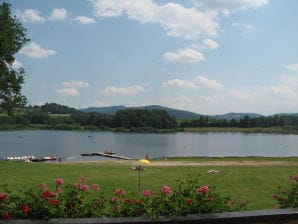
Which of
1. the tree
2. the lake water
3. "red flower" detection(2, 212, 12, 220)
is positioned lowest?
the lake water

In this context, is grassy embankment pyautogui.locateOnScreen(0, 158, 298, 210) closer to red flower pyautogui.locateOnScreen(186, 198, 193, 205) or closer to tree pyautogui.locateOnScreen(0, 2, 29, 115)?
tree pyautogui.locateOnScreen(0, 2, 29, 115)

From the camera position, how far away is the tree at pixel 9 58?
23.1m

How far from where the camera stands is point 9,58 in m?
24.2

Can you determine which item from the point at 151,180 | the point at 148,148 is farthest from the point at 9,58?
the point at 148,148

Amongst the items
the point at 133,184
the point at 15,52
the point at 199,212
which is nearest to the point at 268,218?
the point at 199,212

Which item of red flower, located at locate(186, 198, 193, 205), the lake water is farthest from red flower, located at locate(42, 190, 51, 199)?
the lake water

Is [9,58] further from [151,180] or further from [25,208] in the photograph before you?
[25,208]

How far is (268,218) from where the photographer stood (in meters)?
6.74

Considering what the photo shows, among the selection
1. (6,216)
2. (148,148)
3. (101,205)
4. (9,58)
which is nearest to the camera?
(6,216)

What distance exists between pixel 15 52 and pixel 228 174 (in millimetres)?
15151

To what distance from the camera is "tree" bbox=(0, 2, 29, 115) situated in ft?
75.9

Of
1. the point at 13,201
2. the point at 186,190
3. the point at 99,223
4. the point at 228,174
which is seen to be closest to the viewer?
the point at 99,223

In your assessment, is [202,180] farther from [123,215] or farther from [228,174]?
[123,215]

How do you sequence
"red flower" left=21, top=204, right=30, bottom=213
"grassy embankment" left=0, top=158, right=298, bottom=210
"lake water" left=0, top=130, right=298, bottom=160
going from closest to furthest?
"red flower" left=21, top=204, right=30, bottom=213
"grassy embankment" left=0, top=158, right=298, bottom=210
"lake water" left=0, top=130, right=298, bottom=160
